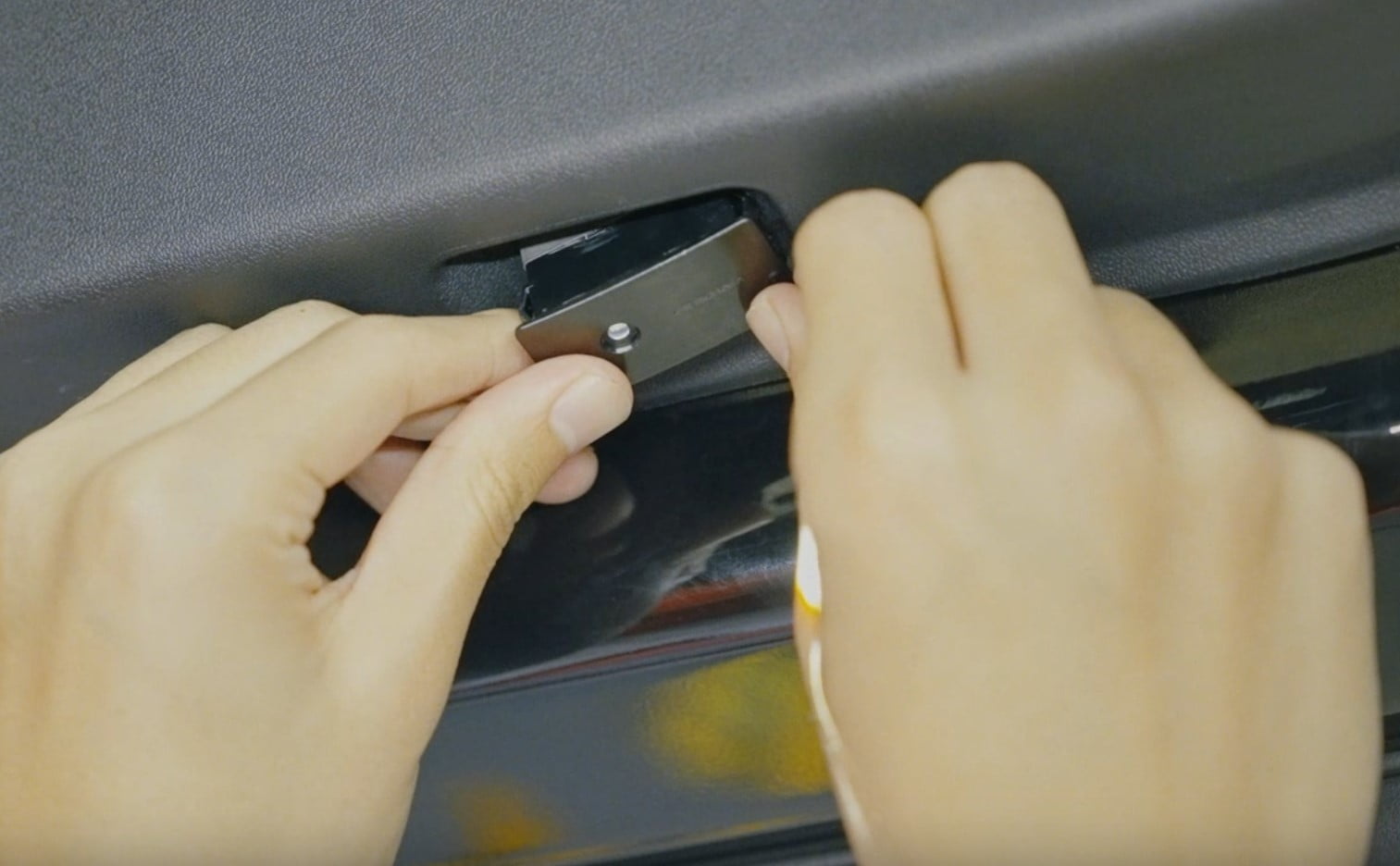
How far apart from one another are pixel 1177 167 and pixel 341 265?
0.30 meters

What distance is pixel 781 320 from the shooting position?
0.47 meters

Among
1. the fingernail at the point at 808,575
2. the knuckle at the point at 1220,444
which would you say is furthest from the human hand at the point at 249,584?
the knuckle at the point at 1220,444

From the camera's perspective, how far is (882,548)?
16.1 inches

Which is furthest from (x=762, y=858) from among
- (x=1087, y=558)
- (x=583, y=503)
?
(x=1087, y=558)

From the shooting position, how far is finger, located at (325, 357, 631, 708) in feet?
1.56

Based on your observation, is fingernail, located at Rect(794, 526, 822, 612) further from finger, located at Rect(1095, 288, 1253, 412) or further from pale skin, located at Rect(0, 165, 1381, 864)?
finger, located at Rect(1095, 288, 1253, 412)

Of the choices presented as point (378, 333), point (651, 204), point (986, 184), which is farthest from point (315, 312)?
point (986, 184)

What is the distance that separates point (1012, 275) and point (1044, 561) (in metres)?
0.09

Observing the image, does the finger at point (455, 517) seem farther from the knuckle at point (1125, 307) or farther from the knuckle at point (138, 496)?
the knuckle at point (1125, 307)

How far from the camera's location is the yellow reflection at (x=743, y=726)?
1.79 feet

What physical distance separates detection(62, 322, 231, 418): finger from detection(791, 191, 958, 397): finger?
0.75 ft

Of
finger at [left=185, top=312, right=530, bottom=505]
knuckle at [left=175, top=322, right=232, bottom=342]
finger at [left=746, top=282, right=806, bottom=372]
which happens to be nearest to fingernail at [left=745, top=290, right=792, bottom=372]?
finger at [left=746, top=282, right=806, bottom=372]

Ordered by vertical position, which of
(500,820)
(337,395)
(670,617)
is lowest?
(500,820)

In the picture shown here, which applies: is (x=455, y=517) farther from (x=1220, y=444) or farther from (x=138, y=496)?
(x=1220, y=444)
